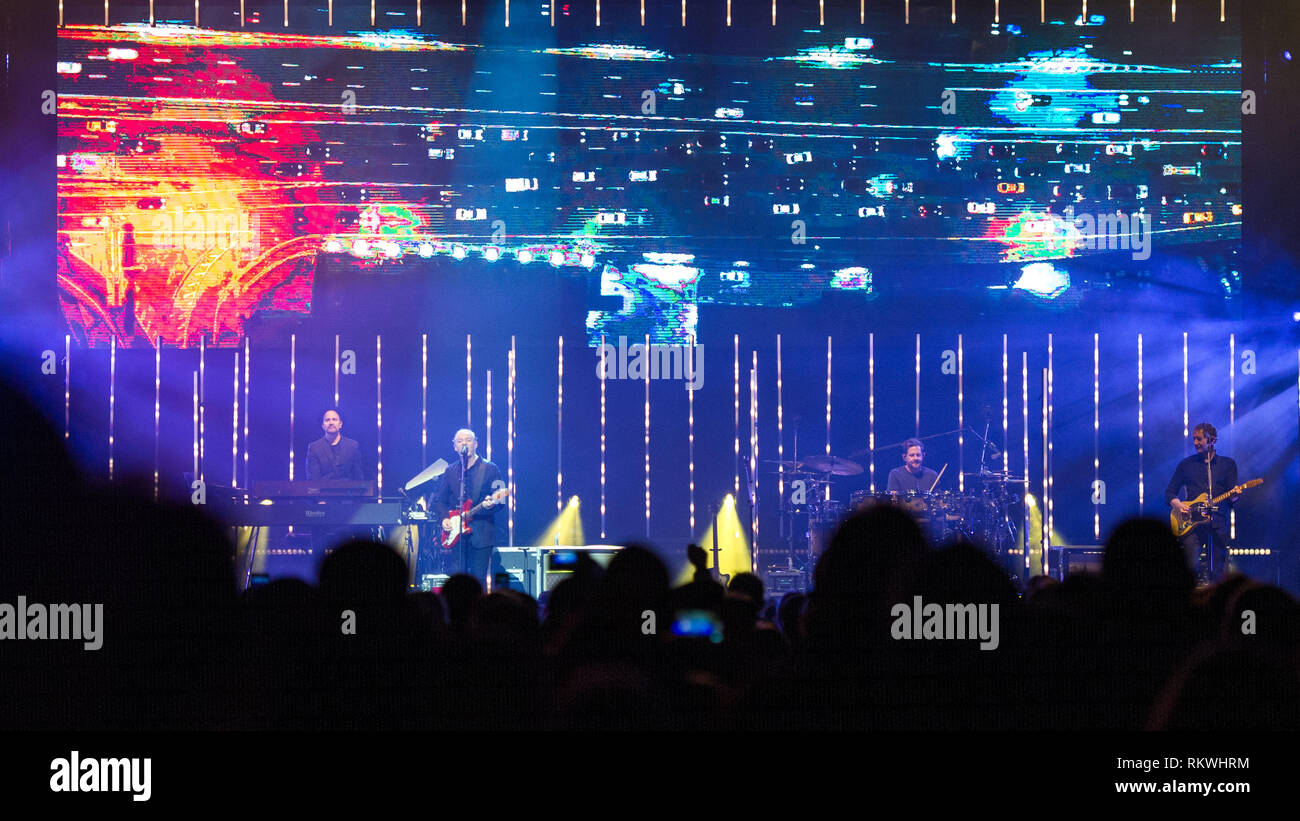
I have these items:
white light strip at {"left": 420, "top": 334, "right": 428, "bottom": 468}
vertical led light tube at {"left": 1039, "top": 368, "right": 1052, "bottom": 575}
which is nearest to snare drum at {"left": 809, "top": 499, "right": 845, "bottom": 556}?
vertical led light tube at {"left": 1039, "top": 368, "right": 1052, "bottom": 575}

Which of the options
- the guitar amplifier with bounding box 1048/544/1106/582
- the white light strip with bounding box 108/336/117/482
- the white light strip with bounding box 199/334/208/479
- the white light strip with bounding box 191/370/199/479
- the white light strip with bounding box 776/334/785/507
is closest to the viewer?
the guitar amplifier with bounding box 1048/544/1106/582

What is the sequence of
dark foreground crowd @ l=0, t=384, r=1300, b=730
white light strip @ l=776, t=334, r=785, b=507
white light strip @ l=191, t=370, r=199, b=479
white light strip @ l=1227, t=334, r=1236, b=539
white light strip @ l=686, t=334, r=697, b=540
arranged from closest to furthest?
dark foreground crowd @ l=0, t=384, r=1300, b=730
white light strip @ l=1227, t=334, r=1236, b=539
white light strip @ l=191, t=370, r=199, b=479
white light strip @ l=776, t=334, r=785, b=507
white light strip @ l=686, t=334, r=697, b=540

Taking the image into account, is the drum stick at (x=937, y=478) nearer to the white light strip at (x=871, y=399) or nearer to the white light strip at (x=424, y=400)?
the white light strip at (x=871, y=399)

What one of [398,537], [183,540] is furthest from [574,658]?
[398,537]

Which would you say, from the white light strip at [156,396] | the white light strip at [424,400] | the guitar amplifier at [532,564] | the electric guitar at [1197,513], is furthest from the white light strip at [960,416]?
the white light strip at [156,396]

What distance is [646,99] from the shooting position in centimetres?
727

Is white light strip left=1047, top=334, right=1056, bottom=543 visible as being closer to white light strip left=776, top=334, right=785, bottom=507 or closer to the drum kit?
the drum kit

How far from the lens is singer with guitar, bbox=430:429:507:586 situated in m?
7.13

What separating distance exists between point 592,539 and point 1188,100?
5153 millimetres

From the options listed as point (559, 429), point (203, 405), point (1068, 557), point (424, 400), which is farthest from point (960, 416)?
point (203, 405)

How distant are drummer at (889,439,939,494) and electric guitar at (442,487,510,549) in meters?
2.53

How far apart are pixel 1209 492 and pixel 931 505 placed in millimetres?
1601

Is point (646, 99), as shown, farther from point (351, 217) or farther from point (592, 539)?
point (592, 539)

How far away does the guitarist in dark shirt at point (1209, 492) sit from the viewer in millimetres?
6688
